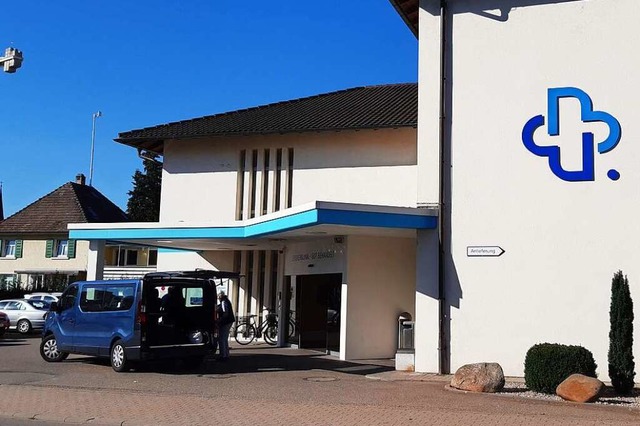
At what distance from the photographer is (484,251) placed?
1563 cm

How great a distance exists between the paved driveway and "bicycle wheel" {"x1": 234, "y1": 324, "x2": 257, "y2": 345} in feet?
22.2

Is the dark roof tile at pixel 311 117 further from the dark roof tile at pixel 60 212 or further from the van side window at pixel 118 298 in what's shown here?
the dark roof tile at pixel 60 212

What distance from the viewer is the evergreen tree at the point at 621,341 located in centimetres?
1280

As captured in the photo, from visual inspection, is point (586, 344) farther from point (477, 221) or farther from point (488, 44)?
point (488, 44)

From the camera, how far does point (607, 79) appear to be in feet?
50.2

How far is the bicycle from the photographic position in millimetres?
23266

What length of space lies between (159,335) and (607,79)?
1054 centimetres

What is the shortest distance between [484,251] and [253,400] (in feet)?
20.5

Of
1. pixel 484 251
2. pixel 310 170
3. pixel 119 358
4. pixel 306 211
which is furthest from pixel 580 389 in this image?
pixel 310 170

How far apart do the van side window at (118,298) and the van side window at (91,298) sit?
0.73 feet

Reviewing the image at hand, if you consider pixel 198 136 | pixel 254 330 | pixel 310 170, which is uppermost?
pixel 198 136

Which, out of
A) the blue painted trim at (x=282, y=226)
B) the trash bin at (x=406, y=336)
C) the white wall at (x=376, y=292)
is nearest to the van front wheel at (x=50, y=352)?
the blue painted trim at (x=282, y=226)

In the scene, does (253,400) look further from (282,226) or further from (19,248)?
(19,248)

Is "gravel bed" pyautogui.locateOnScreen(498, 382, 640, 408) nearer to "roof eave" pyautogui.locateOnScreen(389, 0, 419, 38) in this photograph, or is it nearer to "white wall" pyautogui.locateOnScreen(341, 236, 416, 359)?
"white wall" pyautogui.locateOnScreen(341, 236, 416, 359)
